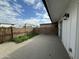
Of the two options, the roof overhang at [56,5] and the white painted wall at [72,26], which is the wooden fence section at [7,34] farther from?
the white painted wall at [72,26]

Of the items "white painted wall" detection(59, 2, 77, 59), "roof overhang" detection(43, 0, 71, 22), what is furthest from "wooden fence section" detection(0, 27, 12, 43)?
"white painted wall" detection(59, 2, 77, 59)

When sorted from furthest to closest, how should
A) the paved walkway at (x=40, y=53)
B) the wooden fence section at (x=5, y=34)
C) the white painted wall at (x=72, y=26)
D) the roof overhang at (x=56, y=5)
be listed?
the wooden fence section at (x=5, y=34)
the paved walkway at (x=40, y=53)
the roof overhang at (x=56, y=5)
the white painted wall at (x=72, y=26)

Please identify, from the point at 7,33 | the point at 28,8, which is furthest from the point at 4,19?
the point at 28,8

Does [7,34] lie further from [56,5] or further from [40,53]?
[56,5]

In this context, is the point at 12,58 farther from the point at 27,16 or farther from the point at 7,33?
the point at 27,16

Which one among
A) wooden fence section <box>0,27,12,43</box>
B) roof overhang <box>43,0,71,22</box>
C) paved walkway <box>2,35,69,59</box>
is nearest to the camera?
roof overhang <box>43,0,71,22</box>

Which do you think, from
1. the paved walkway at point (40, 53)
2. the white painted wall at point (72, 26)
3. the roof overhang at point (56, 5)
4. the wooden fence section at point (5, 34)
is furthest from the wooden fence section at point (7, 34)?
the white painted wall at point (72, 26)

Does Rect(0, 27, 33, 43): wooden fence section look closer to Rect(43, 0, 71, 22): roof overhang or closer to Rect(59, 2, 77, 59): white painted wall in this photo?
Rect(43, 0, 71, 22): roof overhang

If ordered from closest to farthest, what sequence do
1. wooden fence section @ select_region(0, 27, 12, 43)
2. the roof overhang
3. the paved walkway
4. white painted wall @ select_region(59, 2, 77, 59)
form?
white painted wall @ select_region(59, 2, 77, 59), the roof overhang, the paved walkway, wooden fence section @ select_region(0, 27, 12, 43)

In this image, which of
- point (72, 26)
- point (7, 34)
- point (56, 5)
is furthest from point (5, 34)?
point (72, 26)

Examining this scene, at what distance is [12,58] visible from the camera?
3869 millimetres

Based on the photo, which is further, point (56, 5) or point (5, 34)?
point (5, 34)

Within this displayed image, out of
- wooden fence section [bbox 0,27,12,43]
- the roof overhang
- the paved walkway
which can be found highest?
the roof overhang

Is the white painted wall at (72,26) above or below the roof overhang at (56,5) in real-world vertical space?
below
